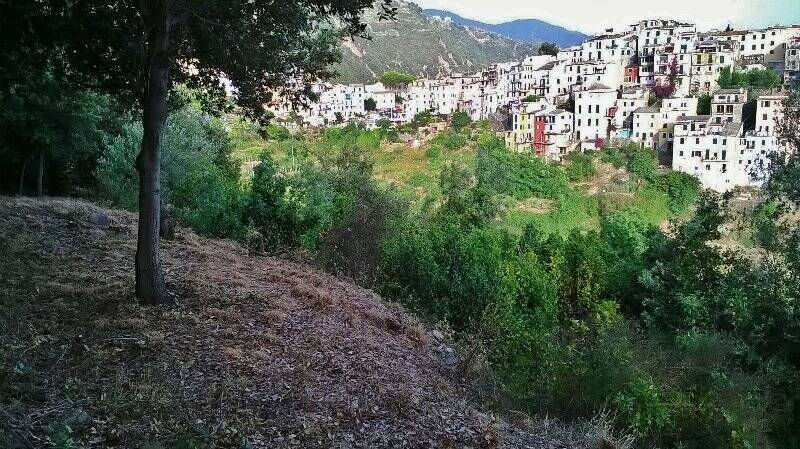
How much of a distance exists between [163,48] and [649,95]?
64990 mm

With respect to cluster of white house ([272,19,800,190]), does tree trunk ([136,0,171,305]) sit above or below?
below

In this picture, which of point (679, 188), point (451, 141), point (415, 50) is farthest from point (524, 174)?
point (415, 50)

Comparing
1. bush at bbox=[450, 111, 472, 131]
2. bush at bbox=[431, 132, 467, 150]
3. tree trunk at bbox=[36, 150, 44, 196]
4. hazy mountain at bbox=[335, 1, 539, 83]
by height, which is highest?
hazy mountain at bbox=[335, 1, 539, 83]

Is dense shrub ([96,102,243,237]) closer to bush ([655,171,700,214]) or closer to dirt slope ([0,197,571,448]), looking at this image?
dirt slope ([0,197,571,448])

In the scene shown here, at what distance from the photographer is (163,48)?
5.96 metres

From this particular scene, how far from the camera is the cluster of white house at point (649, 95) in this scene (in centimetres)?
5259

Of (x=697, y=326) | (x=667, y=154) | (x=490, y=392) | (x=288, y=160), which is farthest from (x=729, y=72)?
(x=490, y=392)

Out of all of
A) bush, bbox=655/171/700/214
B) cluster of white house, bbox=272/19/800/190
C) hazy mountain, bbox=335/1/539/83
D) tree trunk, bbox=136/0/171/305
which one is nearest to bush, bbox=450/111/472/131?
cluster of white house, bbox=272/19/800/190

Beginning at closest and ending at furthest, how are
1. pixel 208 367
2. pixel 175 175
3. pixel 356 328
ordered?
pixel 208 367, pixel 356 328, pixel 175 175

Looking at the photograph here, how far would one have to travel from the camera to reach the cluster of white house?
52.6m

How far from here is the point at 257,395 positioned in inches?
196

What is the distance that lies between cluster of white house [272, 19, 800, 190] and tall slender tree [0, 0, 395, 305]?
162ft

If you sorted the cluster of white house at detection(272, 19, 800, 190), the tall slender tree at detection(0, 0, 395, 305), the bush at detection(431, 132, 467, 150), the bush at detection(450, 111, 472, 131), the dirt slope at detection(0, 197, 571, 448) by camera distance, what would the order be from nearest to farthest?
the dirt slope at detection(0, 197, 571, 448) < the tall slender tree at detection(0, 0, 395, 305) < the cluster of white house at detection(272, 19, 800, 190) < the bush at detection(431, 132, 467, 150) < the bush at detection(450, 111, 472, 131)

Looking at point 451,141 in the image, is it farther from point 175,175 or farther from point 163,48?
point 163,48
